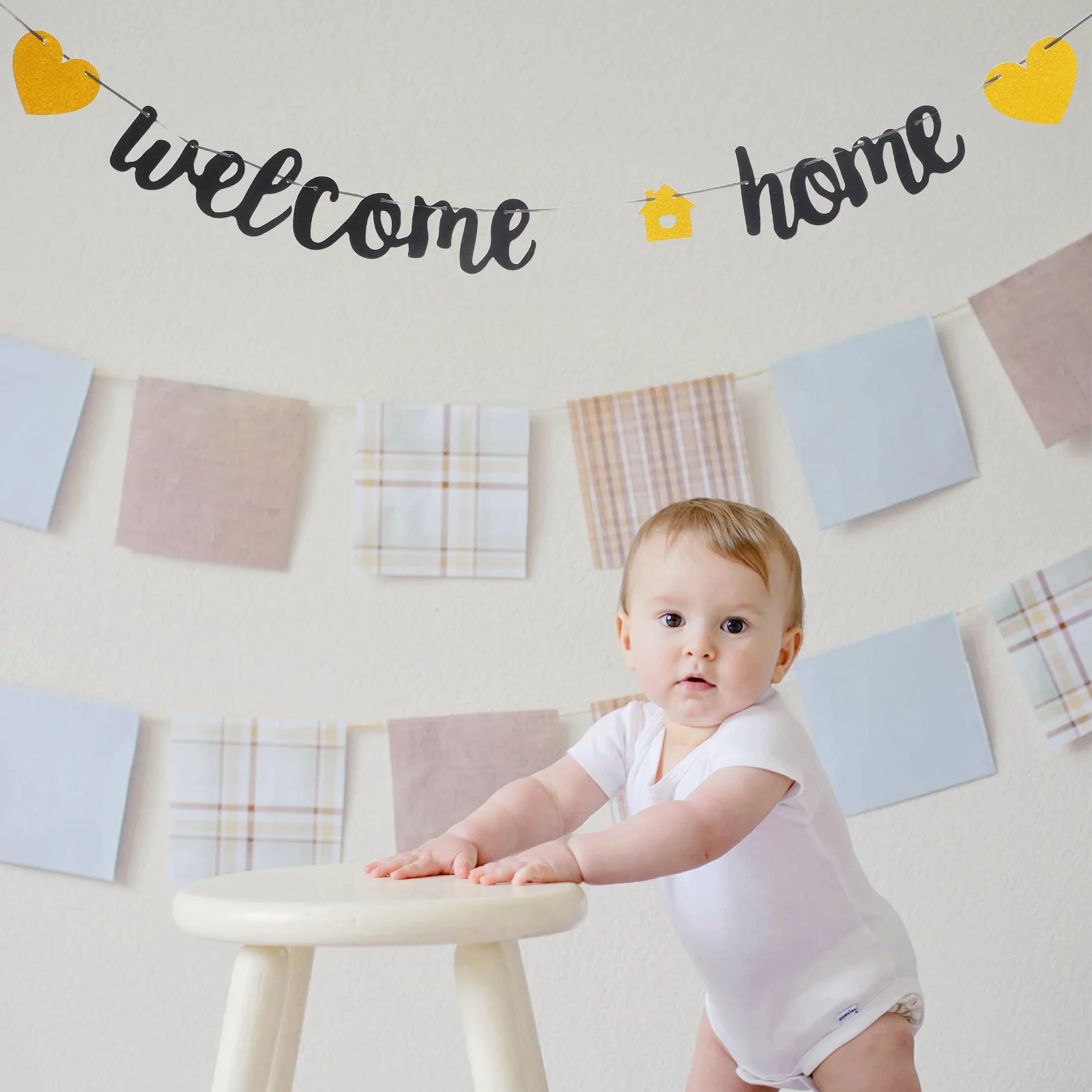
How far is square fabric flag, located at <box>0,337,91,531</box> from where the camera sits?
4.22 feet

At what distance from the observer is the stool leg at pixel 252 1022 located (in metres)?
0.65

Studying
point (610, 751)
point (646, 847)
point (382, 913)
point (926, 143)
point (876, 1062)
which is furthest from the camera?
point (926, 143)

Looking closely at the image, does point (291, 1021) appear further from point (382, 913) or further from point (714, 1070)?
point (714, 1070)

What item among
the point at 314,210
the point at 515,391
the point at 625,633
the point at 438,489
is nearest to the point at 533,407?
the point at 515,391

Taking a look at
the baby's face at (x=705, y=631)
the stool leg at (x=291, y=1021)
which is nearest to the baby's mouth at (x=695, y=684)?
the baby's face at (x=705, y=631)

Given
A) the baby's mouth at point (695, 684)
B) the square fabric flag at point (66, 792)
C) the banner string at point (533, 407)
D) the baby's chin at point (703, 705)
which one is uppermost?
the banner string at point (533, 407)

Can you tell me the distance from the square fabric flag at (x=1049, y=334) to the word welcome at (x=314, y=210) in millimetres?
529

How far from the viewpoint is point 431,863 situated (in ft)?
2.40

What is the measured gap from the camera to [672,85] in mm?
1348

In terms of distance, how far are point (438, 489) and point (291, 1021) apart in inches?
26.4

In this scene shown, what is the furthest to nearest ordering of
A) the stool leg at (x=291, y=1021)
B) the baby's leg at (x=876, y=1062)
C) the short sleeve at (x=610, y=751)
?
the short sleeve at (x=610, y=751), the baby's leg at (x=876, y=1062), the stool leg at (x=291, y=1021)

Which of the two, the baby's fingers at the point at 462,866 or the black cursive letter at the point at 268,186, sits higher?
the black cursive letter at the point at 268,186

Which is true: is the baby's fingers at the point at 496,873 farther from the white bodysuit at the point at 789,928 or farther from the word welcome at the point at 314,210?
the word welcome at the point at 314,210

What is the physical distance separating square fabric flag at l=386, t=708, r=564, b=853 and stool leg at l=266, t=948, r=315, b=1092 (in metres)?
0.50
